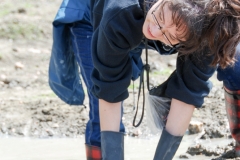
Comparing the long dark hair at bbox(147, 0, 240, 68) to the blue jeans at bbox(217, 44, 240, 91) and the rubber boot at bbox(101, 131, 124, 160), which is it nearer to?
the rubber boot at bbox(101, 131, 124, 160)

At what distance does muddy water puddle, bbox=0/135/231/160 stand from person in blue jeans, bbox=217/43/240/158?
39cm

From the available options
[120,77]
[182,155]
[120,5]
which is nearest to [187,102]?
[120,77]

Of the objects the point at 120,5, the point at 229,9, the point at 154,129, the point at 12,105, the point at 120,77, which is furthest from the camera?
the point at 12,105

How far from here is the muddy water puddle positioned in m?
3.85

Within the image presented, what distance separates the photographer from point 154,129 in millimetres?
3014

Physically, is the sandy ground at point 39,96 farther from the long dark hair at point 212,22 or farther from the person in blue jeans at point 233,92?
the long dark hair at point 212,22

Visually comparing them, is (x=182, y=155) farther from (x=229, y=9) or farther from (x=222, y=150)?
(x=229, y=9)

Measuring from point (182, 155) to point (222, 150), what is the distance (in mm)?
242

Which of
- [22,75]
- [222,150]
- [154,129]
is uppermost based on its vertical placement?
[154,129]

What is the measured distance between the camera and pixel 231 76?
10.3ft

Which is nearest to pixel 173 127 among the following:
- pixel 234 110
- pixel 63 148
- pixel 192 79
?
pixel 192 79

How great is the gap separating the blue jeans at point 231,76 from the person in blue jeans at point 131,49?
380 millimetres

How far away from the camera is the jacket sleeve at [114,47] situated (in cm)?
250

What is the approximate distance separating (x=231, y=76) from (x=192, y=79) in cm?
51
